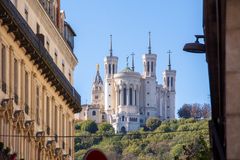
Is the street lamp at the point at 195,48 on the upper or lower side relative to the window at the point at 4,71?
lower

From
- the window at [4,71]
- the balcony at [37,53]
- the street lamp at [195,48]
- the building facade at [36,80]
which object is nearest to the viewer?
the street lamp at [195,48]

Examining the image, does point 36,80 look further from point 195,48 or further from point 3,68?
point 195,48

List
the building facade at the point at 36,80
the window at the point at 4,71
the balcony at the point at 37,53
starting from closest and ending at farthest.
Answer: the balcony at the point at 37,53
the window at the point at 4,71
the building facade at the point at 36,80

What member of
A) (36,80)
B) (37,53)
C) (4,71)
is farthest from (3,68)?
(36,80)

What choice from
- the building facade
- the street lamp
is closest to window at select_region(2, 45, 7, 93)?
the building facade

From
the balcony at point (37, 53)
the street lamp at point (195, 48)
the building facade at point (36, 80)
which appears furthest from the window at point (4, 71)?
the street lamp at point (195, 48)

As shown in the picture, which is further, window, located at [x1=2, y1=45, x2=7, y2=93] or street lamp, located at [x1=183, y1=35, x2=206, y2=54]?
window, located at [x1=2, y1=45, x2=7, y2=93]

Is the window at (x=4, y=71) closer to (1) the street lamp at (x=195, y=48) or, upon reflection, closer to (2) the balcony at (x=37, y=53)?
(2) the balcony at (x=37, y=53)

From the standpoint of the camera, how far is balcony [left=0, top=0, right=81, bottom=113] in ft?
141

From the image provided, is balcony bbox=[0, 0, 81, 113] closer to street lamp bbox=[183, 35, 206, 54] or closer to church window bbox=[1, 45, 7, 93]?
church window bbox=[1, 45, 7, 93]

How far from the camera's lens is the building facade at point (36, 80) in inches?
1750

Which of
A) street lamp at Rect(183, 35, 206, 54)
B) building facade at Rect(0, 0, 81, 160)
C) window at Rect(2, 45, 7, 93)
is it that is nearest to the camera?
street lamp at Rect(183, 35, 206, 54)

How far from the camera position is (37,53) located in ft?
164

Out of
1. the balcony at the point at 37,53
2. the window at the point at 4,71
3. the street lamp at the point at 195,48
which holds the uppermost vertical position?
the balcony at the point at 37,53
